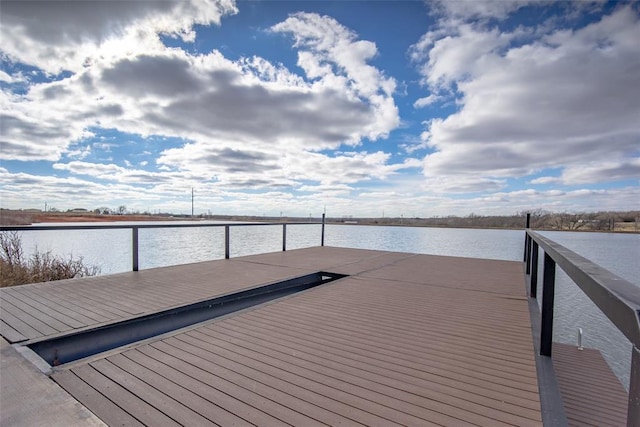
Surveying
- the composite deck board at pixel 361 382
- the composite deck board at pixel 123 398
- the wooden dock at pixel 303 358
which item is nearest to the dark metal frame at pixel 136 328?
the wooden dock at pixel 303 358

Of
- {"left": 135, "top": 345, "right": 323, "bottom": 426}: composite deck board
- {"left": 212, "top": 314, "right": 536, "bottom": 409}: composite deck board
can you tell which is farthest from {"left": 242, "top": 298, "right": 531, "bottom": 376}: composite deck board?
{"left": 135, "top": 345, "right": 323, "bottom": 426}: composite deck board

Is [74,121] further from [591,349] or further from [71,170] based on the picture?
[591,349]

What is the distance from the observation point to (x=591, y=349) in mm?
5406

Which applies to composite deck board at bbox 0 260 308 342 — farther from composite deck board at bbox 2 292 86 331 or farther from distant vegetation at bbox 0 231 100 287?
distant vegetation at bbox 0 231 100 287

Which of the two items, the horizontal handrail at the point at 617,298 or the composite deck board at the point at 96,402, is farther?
the composite deck board at the point at 96,402

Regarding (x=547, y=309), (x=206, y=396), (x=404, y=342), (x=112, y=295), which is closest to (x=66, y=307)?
(x=112, y=295)

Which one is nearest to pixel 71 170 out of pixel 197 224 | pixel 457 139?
pixel 197 224

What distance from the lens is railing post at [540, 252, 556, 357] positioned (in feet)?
7.03

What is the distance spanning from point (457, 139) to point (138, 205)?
21.6 metres

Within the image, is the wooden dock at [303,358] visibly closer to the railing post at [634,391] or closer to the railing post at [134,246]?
the railing post at [134,246]

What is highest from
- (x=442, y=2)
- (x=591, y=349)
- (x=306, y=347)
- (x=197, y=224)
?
(x=442, y=2)

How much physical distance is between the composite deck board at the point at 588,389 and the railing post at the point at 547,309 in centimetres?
153

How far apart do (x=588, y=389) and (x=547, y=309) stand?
2978mm

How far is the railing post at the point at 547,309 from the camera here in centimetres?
214
